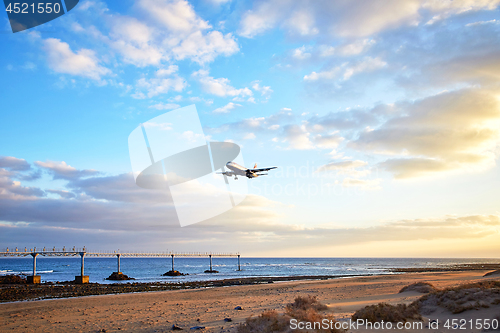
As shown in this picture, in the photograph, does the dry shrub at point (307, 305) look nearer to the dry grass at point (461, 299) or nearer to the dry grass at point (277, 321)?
the dry grass at point (277, 321)

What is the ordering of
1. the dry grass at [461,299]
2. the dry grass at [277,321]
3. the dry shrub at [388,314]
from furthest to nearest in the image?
the dry grass at [461,299] → the dry shrub at [388,314] → the dry grass at [277,321]

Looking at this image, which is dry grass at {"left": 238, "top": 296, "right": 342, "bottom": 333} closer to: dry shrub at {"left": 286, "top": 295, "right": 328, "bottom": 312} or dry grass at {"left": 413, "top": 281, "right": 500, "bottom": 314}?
dry shrub at {"left": 286, "top": 295, "right": 328, "bottom": 312}

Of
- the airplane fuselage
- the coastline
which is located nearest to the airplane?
the airplane fuselage

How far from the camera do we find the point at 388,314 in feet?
38.3

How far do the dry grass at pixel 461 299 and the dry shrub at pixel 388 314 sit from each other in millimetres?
1451

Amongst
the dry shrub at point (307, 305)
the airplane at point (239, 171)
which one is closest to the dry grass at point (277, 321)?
the dry shrub at point (307, 305)

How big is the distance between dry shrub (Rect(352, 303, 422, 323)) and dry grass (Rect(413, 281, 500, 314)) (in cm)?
145

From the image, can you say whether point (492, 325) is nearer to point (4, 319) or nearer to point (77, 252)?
point (4, 319)

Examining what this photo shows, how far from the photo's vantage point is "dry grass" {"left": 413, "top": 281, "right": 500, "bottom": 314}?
481 inches

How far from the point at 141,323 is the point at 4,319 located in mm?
9332

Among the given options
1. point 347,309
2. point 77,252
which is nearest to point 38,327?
point 347,309

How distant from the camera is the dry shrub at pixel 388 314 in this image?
11617 millimetres

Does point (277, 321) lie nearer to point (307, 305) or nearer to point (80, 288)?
point (307, 305)

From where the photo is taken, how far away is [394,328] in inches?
434
